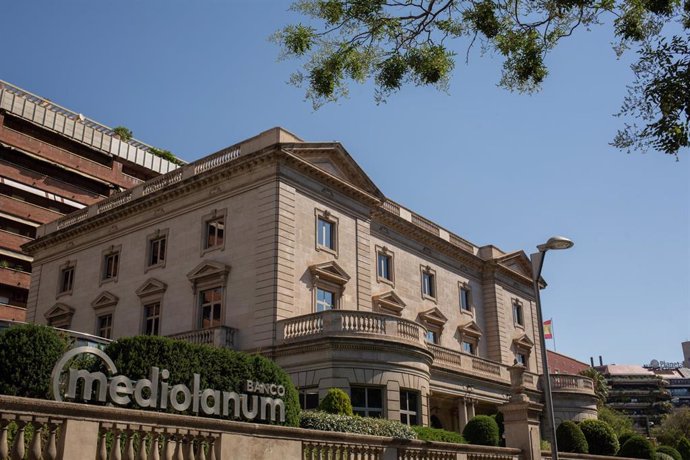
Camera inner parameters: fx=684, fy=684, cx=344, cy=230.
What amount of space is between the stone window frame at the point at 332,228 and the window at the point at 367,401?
782cm

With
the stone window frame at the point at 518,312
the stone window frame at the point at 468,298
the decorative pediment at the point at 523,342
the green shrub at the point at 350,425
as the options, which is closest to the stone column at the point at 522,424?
the green shrub at the point at 350,425

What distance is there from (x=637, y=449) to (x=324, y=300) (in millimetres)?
17648

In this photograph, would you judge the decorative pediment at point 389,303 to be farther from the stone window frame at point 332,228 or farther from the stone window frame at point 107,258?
the stone window frame at point 107,258

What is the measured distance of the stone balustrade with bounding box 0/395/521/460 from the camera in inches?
377

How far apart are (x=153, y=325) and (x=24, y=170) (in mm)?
33156

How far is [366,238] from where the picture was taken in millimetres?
36531

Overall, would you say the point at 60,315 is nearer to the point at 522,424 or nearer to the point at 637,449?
the point at 522,424

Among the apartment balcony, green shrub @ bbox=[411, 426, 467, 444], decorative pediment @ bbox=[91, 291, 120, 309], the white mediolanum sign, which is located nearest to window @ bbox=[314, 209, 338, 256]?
the apartment balcony

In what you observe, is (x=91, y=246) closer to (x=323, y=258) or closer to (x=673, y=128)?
(x=323, y=258)

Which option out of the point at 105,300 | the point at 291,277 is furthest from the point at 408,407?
the point at 105,300

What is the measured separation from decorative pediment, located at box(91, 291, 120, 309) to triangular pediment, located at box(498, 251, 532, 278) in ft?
88.1

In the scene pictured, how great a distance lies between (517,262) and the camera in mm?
52906

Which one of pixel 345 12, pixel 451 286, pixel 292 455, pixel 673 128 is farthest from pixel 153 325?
pixel 673 128

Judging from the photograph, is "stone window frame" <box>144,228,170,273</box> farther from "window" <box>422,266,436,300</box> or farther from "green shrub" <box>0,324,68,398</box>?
"green shrub" <box>0,324,68,398</box>
